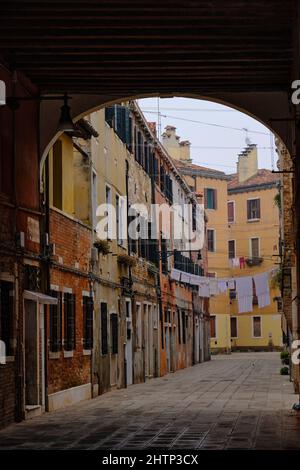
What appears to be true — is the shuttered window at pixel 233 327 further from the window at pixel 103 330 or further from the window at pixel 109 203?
the window at pixel 103 330

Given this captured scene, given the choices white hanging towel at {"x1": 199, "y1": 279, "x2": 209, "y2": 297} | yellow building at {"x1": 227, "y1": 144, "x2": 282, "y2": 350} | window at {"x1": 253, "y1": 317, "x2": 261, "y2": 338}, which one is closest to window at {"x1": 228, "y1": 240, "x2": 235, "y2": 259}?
yellow building at {"x1": 227, "y1": 144, "x2": 282, "y2": 350}

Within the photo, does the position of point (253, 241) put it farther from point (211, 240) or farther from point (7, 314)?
point (7, 314)

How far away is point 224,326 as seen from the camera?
6694 cm

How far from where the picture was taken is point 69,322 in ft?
64.2

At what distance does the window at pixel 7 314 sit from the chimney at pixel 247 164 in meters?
56.8

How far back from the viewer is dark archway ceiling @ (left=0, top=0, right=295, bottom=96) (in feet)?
39.5

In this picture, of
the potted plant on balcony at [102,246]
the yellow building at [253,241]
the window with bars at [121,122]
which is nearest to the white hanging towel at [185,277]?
the window with bars at [121,122]

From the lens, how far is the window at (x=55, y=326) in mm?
17870

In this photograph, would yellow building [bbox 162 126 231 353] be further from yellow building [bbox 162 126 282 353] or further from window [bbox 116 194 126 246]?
window [bbox 116 194 126 246]

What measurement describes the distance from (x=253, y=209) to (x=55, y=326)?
51999 mm

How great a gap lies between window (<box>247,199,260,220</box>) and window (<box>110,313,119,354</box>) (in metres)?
44.3

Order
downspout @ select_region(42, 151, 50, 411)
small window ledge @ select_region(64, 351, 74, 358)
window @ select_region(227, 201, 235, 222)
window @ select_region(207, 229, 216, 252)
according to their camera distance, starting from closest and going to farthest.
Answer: downspout @ select_region(42, 151, 50, 411) < small window ledge @ select_region(64, 351, 74, 358) < window @ select_region(207, 229, 216, 252) < window @ select_region(227, 201, 235, 222)

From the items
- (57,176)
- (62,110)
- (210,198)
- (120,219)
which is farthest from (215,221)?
(62,110)

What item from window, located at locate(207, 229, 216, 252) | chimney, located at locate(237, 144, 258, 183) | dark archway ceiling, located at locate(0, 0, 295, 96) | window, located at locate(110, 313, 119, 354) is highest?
chimney, located at locate(237, 144, 258, 183)
